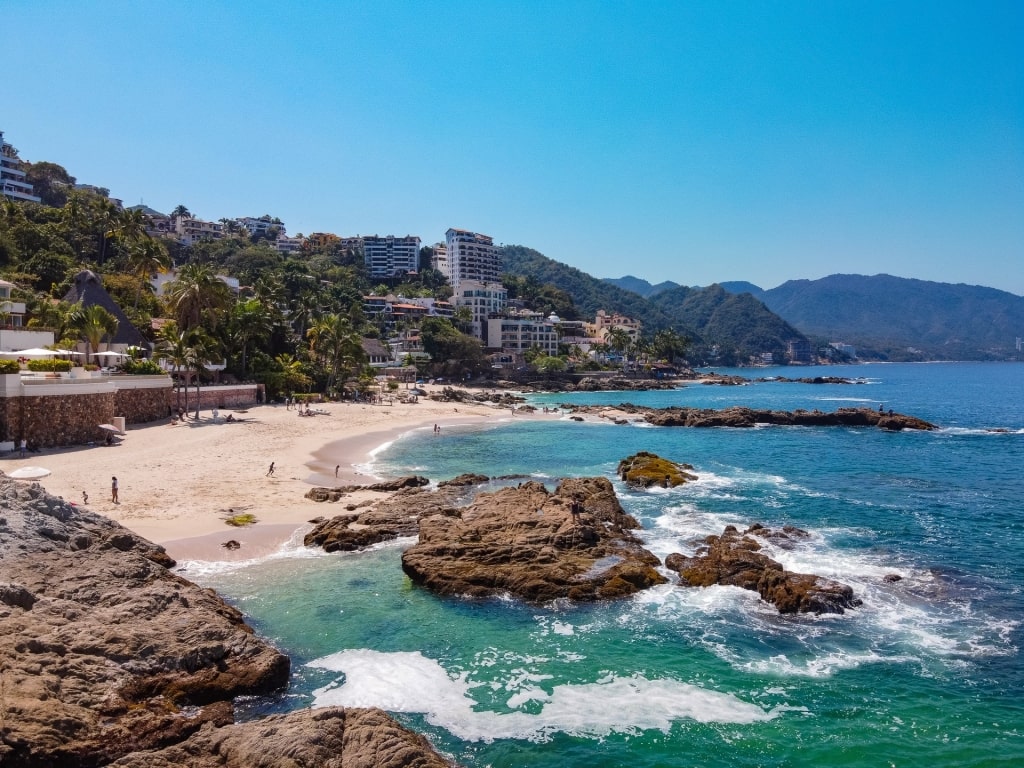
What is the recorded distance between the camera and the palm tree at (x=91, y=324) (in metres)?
45.6

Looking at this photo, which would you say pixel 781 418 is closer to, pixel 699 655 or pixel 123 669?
pixel 699 655

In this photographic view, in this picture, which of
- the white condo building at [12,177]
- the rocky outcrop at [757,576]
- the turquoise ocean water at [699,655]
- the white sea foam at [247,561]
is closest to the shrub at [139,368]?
the white sea foam at [247,561]

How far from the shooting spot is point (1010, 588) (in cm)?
2155

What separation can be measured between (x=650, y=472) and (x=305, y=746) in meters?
29.5

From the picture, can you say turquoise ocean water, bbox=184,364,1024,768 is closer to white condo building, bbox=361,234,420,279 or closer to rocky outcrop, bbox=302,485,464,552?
Answer: rocky outcrop, bbox=302,485,464,552

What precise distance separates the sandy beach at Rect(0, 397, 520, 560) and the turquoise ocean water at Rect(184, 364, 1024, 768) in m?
3.43

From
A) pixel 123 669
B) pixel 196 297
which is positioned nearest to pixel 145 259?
pixel 196 297

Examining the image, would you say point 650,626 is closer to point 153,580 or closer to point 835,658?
point 835,658

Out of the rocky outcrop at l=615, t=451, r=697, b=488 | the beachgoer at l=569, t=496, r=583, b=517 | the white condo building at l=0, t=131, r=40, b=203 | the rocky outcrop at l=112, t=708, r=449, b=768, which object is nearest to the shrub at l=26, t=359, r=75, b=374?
the beachgoer at l=569, t=496, r=583, b=517

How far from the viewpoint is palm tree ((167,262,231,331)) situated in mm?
54750

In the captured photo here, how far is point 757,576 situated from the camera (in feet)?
69.4

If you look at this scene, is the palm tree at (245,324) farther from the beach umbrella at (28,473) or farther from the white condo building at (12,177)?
the white condo building at (12,177)

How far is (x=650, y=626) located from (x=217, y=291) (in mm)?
50455

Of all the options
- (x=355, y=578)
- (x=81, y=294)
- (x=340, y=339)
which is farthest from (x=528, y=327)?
(x=355, y=578)
